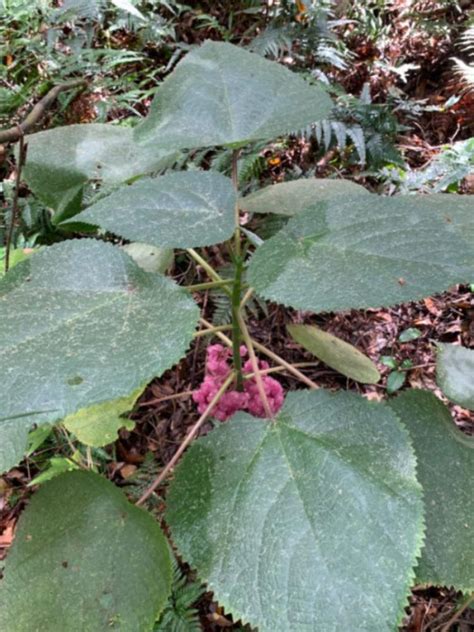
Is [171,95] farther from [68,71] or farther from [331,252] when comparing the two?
[68,71]

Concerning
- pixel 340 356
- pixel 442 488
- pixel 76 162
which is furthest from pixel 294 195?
pixel 442 488

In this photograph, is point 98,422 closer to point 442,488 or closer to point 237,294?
point 237,294

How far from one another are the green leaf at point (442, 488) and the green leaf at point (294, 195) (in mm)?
342

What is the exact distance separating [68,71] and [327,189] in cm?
169

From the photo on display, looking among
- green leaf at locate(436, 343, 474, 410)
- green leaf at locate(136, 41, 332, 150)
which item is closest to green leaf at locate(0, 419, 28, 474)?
green leaf at locate(136, 41, 332, 150)

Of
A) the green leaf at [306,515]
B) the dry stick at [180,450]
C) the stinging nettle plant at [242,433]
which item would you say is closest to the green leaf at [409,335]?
the stinging nettle plant at [242,433]

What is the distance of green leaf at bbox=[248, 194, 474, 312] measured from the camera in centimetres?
51

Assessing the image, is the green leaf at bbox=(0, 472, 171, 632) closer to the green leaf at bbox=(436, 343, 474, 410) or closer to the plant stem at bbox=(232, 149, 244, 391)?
the plant stem at bbox=(232, 149, 244, 391)

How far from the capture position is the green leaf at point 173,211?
0.62 meters

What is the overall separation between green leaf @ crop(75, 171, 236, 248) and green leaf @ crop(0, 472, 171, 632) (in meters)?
0.34

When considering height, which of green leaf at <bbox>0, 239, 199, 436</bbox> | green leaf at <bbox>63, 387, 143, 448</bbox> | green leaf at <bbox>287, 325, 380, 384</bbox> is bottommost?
green leaf at <bbox>63, 387, 143, 448</bbox>

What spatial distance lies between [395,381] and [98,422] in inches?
38.7

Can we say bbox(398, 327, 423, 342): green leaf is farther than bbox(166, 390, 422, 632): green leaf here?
Yes

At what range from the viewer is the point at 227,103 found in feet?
2.69
